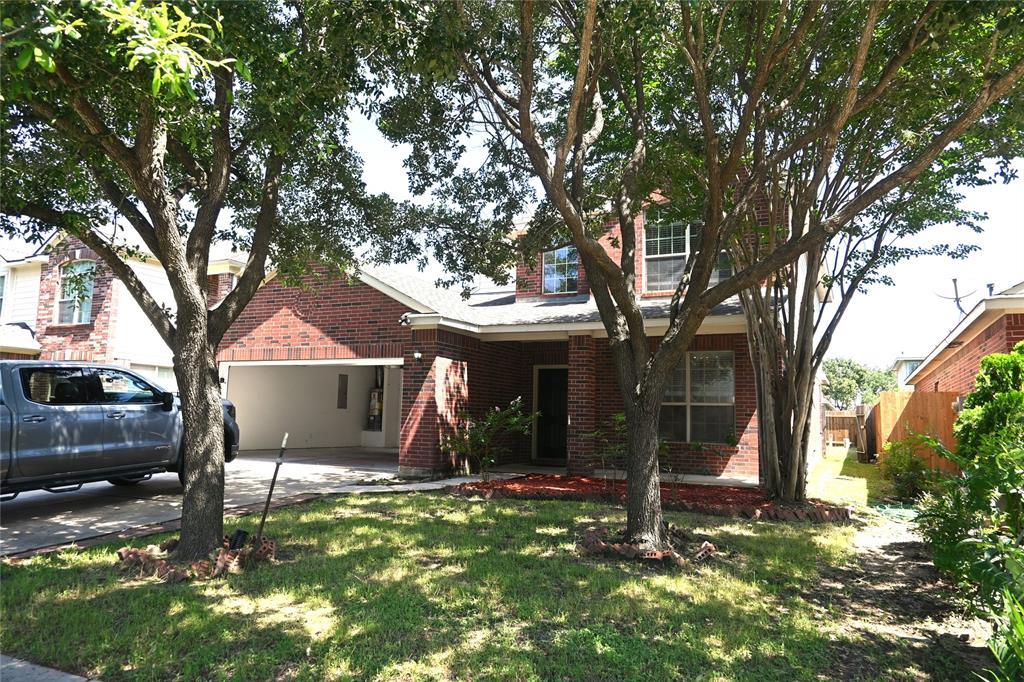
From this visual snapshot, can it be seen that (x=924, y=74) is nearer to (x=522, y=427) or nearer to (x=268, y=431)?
(x=522, y=427)

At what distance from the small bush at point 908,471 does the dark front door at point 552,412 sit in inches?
266

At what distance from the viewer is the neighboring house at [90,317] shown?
1727cm

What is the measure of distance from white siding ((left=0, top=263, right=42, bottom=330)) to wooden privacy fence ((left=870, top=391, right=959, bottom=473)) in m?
22.9

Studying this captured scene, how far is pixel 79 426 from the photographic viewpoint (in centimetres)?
764

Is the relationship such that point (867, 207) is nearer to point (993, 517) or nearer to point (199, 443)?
point (993, 517)

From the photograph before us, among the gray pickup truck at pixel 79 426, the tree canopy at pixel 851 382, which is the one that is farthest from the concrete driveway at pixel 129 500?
the tree canopy at pixel 851 382

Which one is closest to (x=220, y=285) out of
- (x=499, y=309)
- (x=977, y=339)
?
(x=499, y=309)

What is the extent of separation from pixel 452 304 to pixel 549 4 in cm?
848

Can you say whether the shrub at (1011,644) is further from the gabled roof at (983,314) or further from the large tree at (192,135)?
the gabled roof at (983,314)

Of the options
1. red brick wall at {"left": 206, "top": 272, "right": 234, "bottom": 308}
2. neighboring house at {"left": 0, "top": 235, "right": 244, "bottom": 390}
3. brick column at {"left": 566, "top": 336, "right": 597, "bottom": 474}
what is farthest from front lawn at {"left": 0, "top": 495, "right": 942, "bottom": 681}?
neighboring house at {"left": 0, "top": 235, "right": 244, "bottom": 390}

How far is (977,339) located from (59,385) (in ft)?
44.7

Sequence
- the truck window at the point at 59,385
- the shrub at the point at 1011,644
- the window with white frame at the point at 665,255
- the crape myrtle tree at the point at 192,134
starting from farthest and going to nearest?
the window with white frame at the point at 665,255 < the truck window at the point at 59,385 < the crape myrtle tree at the point at 192,134 < the shrub at the point at 1011,644

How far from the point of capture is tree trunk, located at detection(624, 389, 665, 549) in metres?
6.39

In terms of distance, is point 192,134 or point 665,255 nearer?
point 192,134
